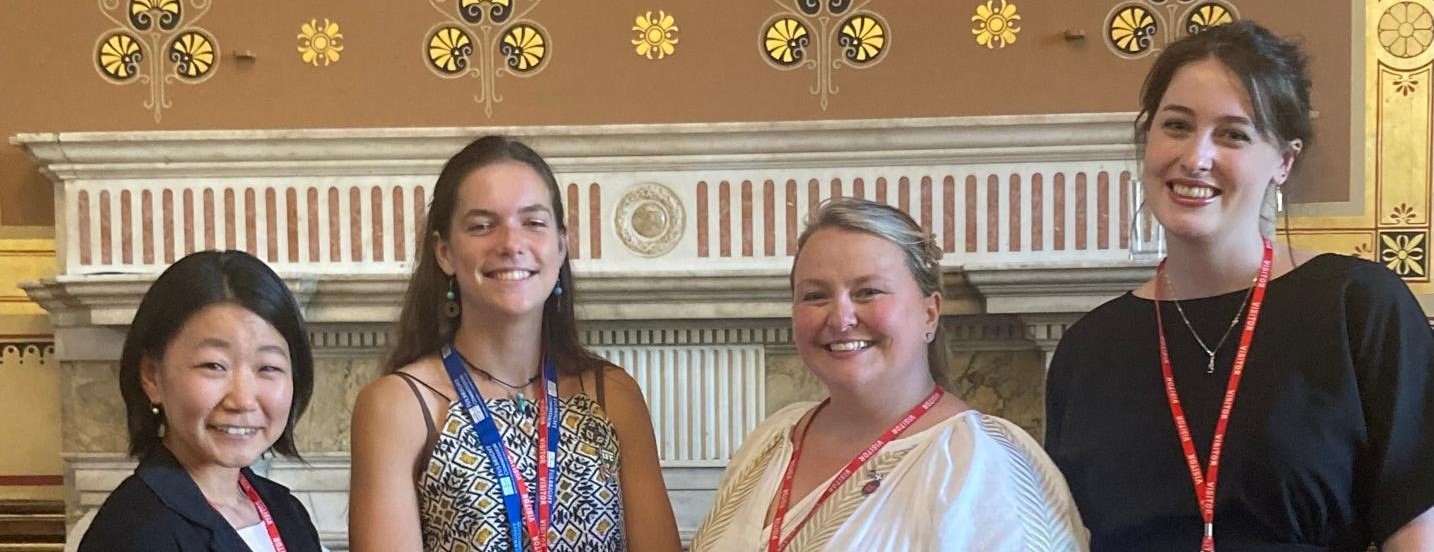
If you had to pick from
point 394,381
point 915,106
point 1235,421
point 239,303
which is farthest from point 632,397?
point 915,106

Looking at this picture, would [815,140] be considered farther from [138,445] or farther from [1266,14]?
[138,445]

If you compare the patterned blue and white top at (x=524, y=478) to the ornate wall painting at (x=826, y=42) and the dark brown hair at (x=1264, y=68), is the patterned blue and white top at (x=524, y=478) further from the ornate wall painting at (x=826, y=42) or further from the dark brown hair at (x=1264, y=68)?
the ornate wall painting at (x=826, y=42)

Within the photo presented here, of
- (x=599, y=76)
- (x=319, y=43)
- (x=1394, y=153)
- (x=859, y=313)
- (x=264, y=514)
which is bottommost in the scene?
(x=264, y=514)

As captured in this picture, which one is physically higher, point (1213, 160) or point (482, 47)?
point (482, 47)

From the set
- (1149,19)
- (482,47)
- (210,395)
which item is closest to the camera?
(210,395)

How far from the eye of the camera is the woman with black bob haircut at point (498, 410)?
1600 mm

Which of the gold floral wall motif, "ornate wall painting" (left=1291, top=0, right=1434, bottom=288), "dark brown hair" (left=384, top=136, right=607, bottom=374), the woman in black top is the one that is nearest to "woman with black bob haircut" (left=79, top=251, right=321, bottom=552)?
"dark brown hair" (left=384, top=136, right=607, bottom=374)

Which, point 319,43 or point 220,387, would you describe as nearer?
point 220,387

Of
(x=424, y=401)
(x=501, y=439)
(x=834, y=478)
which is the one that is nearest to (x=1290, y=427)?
(x=834, y=478)

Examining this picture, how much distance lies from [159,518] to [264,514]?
18 cm

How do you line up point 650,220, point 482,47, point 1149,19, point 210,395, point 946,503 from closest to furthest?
point 946,503, point 210,395, point 650,220, point 1149,19, point 482,47

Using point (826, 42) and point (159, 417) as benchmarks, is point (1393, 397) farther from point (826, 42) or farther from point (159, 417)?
point (826, 42)

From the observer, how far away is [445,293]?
5.70 ft

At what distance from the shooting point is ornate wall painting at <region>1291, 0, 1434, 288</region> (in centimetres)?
287
